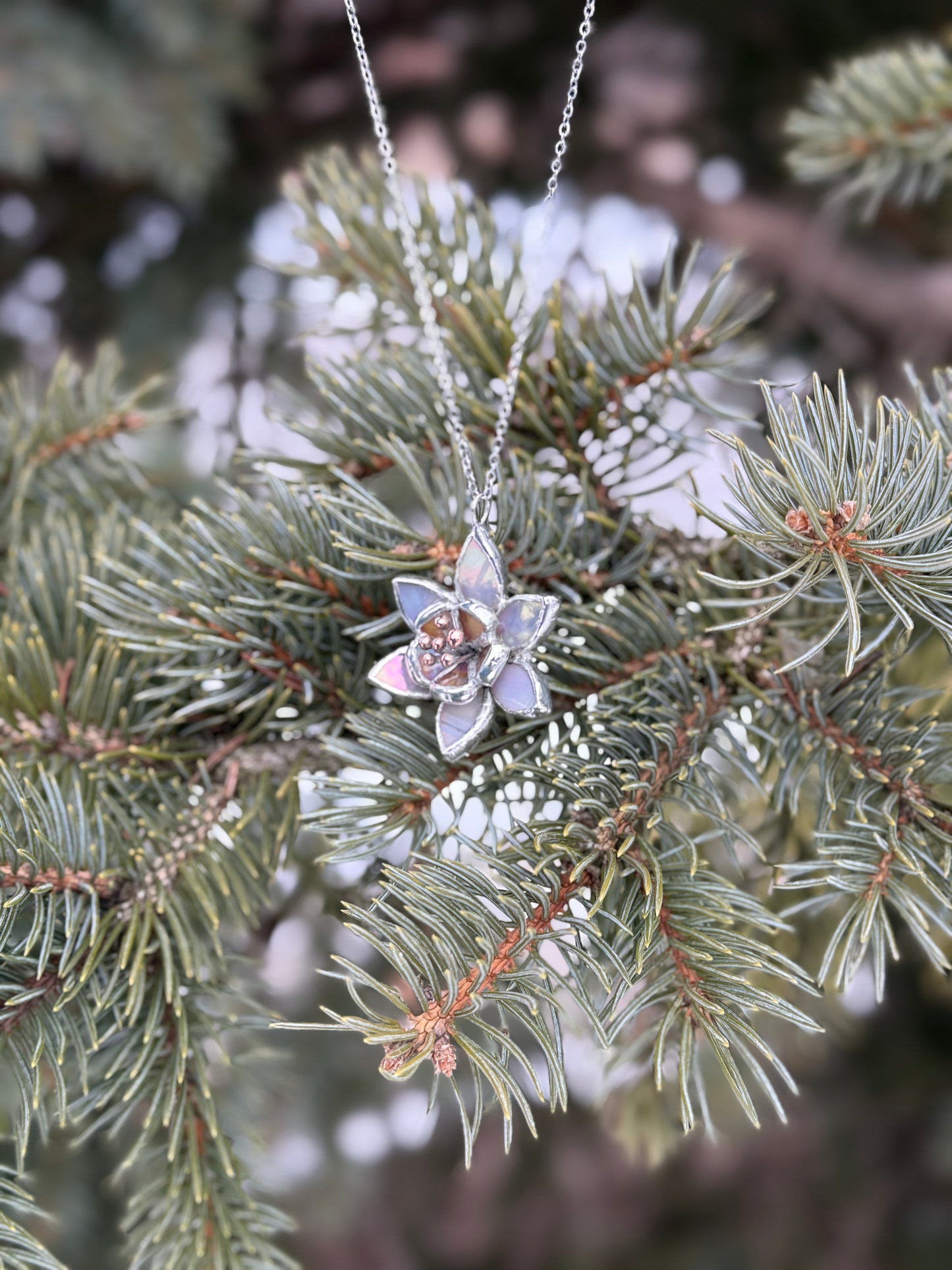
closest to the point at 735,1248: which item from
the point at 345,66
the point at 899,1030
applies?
the point at 899,1030

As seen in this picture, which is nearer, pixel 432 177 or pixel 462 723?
pixel 462 723

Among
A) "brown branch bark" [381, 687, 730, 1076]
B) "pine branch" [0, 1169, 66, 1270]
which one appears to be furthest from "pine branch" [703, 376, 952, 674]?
"pine branch" [0, 1169, 66, 1270]

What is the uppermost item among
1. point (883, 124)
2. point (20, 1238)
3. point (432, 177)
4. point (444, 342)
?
point (432, 177)

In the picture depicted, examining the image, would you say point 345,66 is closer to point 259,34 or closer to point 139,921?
point 259,34

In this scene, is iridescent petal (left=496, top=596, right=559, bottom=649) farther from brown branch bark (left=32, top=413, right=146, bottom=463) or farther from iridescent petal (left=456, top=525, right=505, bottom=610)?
brown branch bark (left=32, top=413, right=146, bottom=463)

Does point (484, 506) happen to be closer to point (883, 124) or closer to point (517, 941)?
point (517, 941)

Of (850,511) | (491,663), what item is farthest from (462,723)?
(850,511)

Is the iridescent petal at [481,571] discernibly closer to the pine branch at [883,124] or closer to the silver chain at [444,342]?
the silver chain at [444,342]
